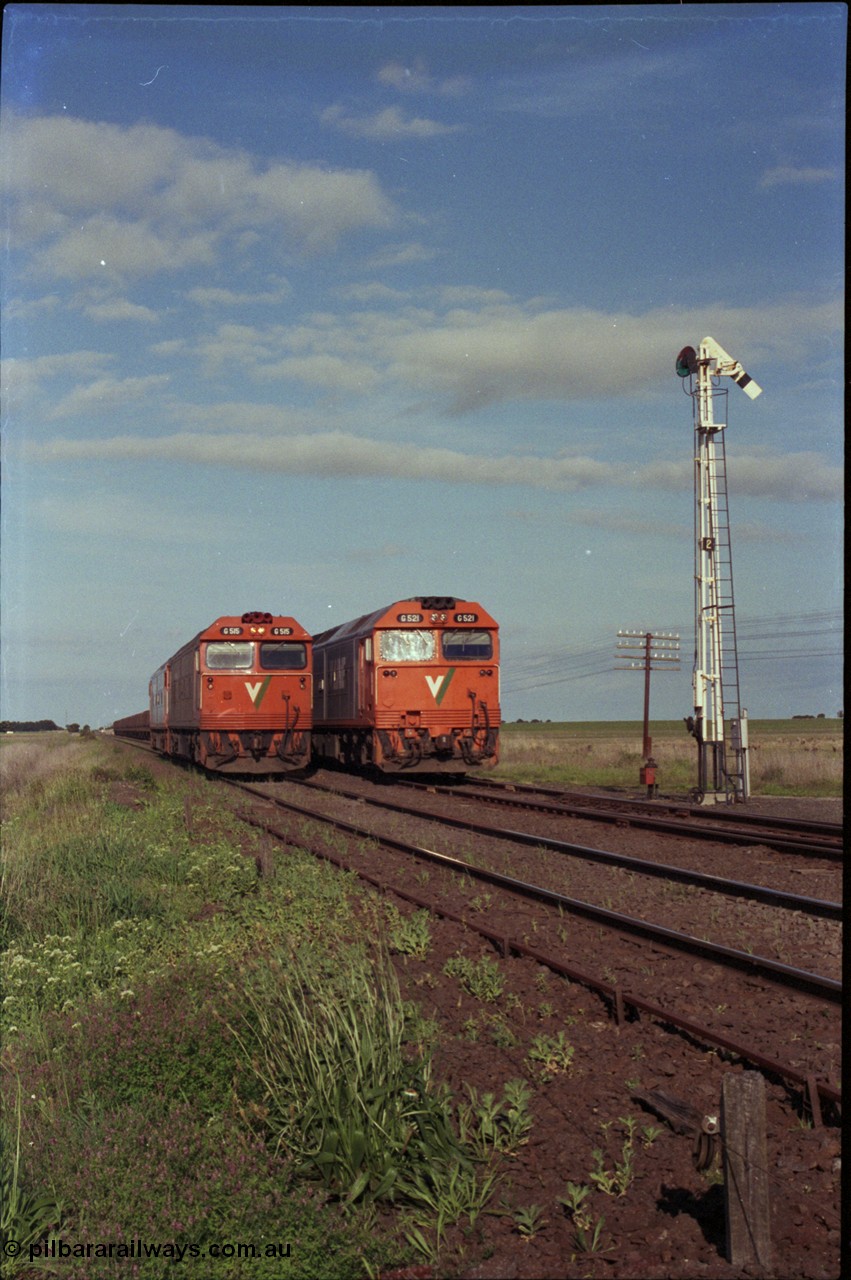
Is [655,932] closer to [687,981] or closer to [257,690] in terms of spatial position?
[687,981]

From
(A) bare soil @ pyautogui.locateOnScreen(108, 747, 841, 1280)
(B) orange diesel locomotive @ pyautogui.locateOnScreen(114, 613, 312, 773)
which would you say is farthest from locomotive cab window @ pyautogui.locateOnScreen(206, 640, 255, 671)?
(A) bare soil @ pyautogui.locateOnScreen(108, 747, 841, 1280)

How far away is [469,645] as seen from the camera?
2483 centimetres

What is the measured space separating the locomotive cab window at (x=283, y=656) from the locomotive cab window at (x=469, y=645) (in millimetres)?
4544

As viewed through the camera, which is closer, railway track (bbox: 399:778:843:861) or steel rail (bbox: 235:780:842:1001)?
steel rail (bbox: 235:780:842:1001)

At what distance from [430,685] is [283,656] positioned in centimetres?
473

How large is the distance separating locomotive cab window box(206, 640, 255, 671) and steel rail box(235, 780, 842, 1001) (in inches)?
514

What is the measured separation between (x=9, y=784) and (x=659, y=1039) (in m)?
23.6

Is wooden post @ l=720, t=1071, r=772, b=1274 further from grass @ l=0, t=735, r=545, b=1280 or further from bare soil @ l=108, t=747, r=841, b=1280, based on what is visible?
grass @ l=0, t=735, r=545, b=1280

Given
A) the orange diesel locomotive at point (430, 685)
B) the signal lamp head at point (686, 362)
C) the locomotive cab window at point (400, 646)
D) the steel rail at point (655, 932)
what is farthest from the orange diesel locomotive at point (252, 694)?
the steel rail at point (655, 932)

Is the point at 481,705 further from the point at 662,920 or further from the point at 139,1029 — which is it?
the point at 139,1029

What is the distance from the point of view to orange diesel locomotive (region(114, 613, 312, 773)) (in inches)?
1061

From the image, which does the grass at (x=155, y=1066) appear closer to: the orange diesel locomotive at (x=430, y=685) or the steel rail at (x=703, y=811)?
the steel rail at (x=703, y=811)

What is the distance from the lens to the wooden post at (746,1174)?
13.4ft

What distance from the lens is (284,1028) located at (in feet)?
19.7
